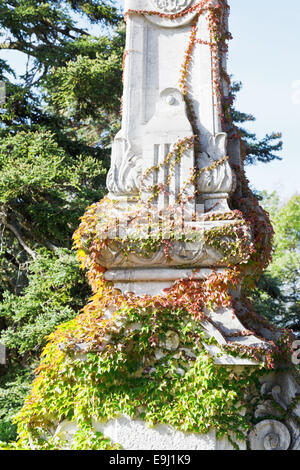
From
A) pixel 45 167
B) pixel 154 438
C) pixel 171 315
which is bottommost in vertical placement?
pixel 154 438

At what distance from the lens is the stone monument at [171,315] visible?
4465 millimetres

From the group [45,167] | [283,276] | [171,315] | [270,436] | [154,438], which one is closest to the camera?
[154,438]

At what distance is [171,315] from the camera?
472cm

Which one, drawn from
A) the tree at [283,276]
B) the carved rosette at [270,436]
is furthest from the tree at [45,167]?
the carved rosette at [270,436]

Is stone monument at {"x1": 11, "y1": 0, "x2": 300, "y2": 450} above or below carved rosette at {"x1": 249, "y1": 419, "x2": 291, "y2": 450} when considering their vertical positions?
above

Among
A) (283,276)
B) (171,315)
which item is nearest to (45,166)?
(171,315)

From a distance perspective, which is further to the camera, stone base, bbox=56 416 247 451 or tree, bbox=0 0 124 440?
tree, bbox=0 0 124 440

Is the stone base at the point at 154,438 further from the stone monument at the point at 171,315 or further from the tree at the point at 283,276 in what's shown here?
the tree at the point at 283,276

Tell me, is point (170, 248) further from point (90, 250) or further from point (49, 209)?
point (49, 209)

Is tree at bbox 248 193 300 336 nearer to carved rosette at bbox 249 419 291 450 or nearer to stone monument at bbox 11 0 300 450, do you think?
stone monument at bbox 11 0 300 450

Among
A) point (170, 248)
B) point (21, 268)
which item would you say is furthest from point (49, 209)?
point (170, 248)

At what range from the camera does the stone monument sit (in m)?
4.46

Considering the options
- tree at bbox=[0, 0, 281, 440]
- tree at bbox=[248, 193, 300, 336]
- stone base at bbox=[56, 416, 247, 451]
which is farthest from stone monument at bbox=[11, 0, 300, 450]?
tree at bbox=[248, 193, 300, 336]

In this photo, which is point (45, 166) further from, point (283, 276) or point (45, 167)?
point (283, 276)
